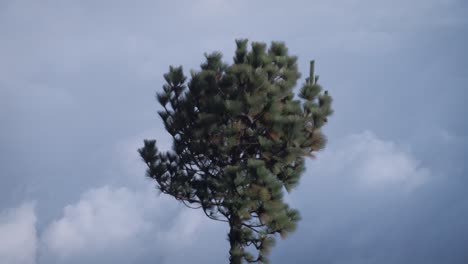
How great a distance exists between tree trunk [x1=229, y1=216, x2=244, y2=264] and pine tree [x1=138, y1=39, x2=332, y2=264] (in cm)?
2

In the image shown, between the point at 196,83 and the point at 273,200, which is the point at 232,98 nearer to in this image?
the point at 196,83

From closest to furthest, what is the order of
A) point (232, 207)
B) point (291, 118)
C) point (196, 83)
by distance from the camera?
point (291, 118)
point (232, 207)
point (196, 83)

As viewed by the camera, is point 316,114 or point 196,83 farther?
point 196,83

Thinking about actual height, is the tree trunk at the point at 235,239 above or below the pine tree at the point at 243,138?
below

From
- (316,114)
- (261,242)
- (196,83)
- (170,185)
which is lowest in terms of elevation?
(261,242)

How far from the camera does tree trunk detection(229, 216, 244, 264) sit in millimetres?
9161

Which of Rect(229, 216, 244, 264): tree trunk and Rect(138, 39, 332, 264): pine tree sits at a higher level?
Rect(138, 39, 332, 264): pine tree

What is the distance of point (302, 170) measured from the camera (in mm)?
9758

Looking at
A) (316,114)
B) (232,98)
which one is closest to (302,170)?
(316,114)

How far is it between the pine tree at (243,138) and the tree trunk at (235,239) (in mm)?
18

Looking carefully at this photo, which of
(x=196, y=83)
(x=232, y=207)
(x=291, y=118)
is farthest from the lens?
(x=196, y=83)

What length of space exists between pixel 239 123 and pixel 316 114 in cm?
138

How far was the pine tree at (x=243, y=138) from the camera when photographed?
336 inches

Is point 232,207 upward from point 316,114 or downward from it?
downward
